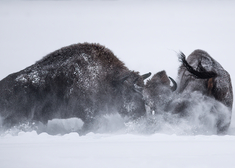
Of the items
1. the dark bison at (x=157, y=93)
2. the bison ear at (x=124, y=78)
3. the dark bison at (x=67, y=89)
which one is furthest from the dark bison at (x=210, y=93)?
the bison ear at (x=124, y=78)

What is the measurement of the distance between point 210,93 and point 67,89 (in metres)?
3.92

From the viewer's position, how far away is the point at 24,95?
6.89 m

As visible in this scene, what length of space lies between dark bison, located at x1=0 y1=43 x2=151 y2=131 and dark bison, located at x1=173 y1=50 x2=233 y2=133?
1327 millimetres

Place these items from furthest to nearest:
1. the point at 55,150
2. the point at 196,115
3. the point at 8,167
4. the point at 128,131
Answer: the point at 196,115
the point at 128,131
the point at 55,150
the point at 8,167

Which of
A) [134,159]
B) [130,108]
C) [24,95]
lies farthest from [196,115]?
[24,95]

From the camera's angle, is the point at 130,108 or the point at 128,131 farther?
the point at 130,108

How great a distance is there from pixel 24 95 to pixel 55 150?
3.07m

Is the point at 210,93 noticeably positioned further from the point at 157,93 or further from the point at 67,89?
the point at 67,89

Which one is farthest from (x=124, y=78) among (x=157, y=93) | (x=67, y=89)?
(x=67, y=89)

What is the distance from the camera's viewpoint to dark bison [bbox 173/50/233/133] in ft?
24.2

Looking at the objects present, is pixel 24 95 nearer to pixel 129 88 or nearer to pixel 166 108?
pixel 129 88

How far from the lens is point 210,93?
7.61 meters

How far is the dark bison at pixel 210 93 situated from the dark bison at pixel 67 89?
4.35ft

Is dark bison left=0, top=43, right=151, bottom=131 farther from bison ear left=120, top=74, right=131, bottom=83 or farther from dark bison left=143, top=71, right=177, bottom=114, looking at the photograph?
dark bison left=143, top=71, right=177, bottom=114
